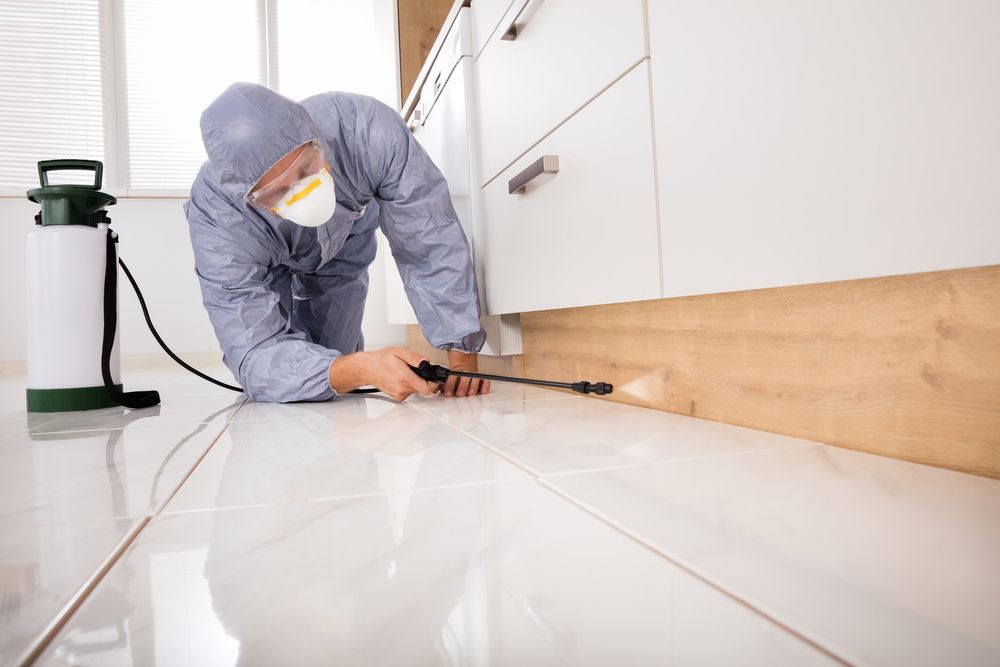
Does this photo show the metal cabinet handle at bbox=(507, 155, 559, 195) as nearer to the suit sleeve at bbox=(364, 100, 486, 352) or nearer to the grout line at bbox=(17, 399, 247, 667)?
the suit sleeve at bbox=(364, 100, 486, 352)

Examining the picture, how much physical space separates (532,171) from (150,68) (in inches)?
134

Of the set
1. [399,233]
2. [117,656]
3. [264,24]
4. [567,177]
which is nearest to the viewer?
[117,656]

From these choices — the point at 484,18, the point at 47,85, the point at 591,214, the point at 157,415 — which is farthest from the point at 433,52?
the point at 47,85

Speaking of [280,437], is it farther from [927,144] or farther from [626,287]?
[927,144]

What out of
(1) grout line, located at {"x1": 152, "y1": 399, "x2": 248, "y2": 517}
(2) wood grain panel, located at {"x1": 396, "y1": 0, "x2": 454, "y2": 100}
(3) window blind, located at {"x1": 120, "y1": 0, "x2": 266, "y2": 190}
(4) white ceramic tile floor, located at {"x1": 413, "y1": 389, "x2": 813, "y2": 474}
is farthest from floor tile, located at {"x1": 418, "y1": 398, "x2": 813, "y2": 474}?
(3) window blind, located at {"x1": 120, "y1": 0, "x2": 266, "y2": 190}

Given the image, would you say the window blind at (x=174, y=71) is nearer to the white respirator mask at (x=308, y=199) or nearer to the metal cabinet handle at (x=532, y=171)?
the white respirator mask at (x=308, y=199)

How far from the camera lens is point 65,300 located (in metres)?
1.50

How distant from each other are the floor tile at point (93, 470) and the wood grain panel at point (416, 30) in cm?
231

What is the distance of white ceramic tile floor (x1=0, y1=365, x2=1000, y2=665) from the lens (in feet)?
0.95

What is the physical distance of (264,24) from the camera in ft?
12.3

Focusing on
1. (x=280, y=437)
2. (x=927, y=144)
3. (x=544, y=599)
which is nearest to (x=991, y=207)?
(x=927, y=144)

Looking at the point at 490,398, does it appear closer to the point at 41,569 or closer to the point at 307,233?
the point at 307,233

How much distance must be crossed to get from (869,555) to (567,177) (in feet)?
2.65

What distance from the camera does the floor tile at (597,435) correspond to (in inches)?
26.9
